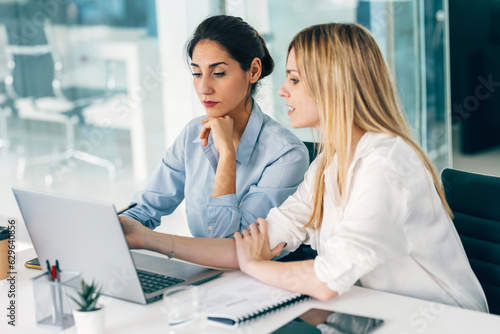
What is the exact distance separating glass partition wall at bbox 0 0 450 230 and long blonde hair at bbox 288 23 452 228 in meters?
2.54

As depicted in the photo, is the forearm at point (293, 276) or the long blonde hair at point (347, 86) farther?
the long blonde hair at point (347, 86)

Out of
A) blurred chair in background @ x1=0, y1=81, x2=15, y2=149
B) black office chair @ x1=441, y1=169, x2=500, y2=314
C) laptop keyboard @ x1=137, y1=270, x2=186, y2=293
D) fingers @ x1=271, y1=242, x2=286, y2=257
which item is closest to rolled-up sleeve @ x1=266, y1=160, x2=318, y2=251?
fingers @ x1=271, y1=242, x2=286, y2=257

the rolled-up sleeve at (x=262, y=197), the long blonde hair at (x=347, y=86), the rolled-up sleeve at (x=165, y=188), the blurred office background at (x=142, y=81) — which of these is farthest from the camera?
the blurred office background at (x=142, y=81)

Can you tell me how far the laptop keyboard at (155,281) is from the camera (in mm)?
A: 1409

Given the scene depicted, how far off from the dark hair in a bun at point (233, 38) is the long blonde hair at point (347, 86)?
1.66 feet

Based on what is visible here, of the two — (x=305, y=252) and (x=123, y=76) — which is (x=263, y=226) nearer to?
(x=305, y=252)

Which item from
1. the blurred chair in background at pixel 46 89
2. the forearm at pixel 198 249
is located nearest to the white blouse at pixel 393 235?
the forearm at pixel 198 249

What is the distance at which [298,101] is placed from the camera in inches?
61.0

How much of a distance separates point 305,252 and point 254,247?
364 mm

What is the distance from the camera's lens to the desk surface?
116cm

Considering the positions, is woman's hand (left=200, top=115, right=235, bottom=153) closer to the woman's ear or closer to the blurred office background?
the woman's ear

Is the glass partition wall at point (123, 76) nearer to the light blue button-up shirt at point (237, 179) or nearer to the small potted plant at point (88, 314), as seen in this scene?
the light blue button-up shirt at point (237, 179)

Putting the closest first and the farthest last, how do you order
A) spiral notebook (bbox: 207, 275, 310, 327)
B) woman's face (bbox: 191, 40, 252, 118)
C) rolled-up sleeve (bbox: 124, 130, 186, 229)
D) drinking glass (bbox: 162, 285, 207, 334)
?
drinking glass (bbox: 162, 285, 207, 334)
spiral notebook (bbox: 207, 275, 310, 327)
woman's face (bbox: 191, 40, 252, 118)
rolled-up sleeve (bbox: 124, 130, 186, 229)

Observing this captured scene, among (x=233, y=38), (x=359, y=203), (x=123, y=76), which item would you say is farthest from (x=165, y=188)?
(x=123, y=76)
